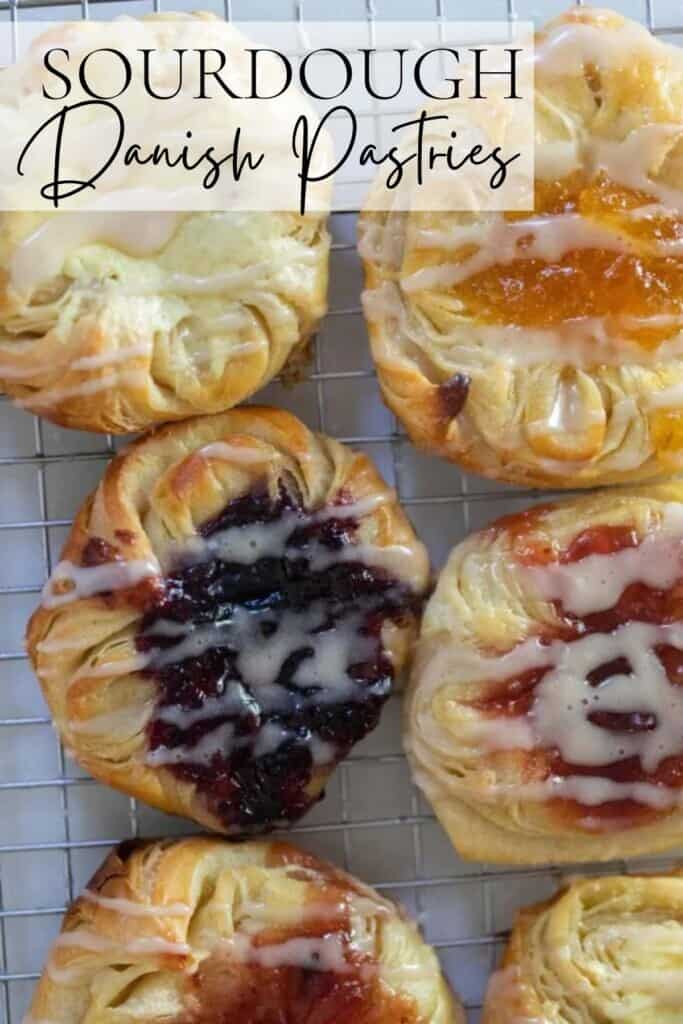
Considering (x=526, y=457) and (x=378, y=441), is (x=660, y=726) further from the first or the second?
(x=378, y=441)

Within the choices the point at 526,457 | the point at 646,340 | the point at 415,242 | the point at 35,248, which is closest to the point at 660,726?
the point at 526,457

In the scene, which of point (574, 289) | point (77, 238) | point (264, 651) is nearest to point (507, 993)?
point (264, 651)

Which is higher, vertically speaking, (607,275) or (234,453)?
(607,275)

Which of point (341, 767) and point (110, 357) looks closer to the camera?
point (110, 357)

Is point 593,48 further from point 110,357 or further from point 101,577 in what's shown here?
point 101,577

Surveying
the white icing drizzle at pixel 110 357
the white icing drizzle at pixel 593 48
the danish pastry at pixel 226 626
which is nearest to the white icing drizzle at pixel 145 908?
the danish pastry at pixel 226 626

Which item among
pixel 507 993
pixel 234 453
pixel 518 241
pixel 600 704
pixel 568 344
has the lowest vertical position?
pixel 507 993

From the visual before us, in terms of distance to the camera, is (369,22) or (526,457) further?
(369,22)
